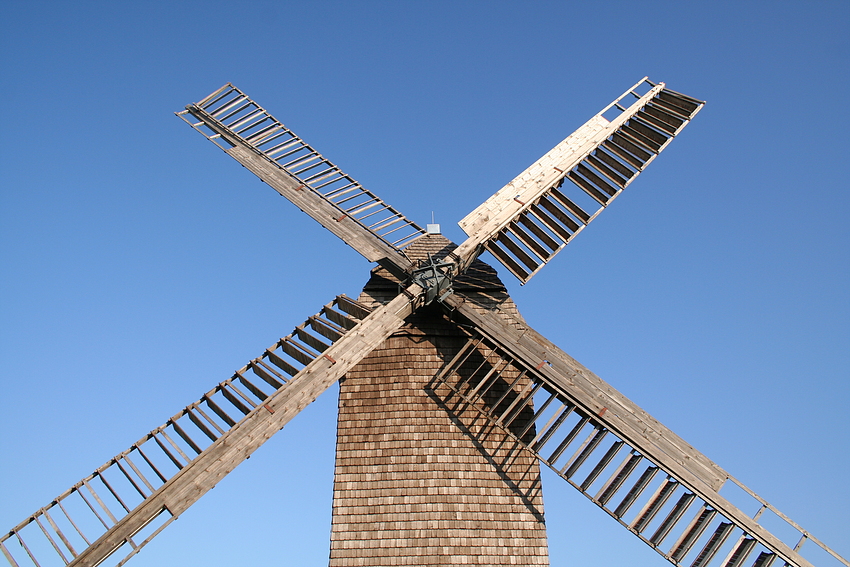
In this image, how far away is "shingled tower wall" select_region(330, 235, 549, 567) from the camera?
9023 mm

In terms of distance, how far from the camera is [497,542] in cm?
905

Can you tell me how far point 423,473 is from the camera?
9.42 meters

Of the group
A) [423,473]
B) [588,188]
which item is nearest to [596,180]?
[588,188]

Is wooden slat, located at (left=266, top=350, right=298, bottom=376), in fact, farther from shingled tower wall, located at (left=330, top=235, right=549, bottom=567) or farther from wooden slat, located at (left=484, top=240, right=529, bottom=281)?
wooden slat, located at (left=484, top=240, right=529, bottom=281)

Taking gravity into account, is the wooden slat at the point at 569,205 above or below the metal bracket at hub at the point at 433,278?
above

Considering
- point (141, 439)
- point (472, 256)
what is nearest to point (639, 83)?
point (472, 256)

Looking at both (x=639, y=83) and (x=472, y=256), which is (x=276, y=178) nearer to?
(x=472, y=256)

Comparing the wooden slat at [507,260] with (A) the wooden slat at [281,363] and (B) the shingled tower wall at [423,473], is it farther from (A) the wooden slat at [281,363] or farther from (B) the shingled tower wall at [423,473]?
(A) the wooden slat at [281,363]

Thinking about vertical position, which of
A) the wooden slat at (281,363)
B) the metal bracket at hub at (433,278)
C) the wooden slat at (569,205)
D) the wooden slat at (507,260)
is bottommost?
the wooden slat at (281,363)

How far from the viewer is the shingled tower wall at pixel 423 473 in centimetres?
902

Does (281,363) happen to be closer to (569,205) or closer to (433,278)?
(433,278)

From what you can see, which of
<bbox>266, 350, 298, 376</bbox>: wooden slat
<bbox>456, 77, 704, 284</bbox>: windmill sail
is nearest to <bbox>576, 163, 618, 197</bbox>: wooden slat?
<bbox>456, 77, 704, 284</bbox>: windmill sail

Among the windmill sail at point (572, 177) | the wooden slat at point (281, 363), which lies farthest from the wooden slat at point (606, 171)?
the wooden slat at point (281, 363)

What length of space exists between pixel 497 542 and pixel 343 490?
2103 mm
